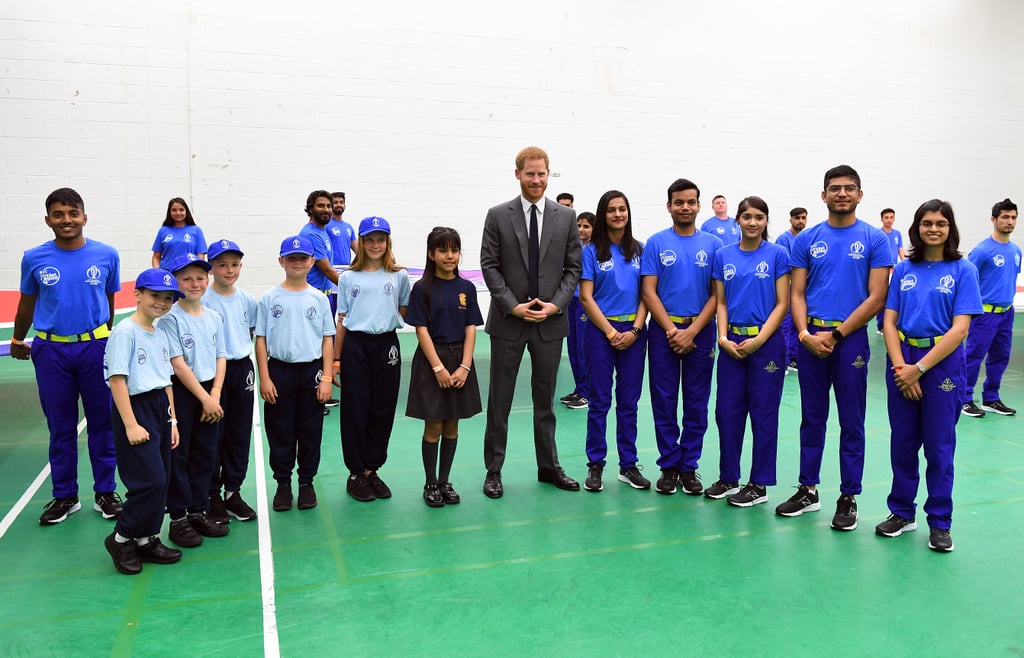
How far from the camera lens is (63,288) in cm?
410

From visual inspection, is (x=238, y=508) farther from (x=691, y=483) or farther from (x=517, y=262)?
(x=691, y=483)

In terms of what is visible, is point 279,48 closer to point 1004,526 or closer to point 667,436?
point 667,436

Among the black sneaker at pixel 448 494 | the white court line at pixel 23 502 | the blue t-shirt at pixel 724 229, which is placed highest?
the blue t-shirt at pixel 724 229

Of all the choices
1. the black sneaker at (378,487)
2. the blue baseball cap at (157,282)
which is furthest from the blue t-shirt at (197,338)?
the black sneaker at (378,487)

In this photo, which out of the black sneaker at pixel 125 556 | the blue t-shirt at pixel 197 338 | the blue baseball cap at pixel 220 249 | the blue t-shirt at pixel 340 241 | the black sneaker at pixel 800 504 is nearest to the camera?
the black sneaker at pixel 125 556

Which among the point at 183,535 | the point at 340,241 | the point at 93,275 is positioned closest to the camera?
the point at 183,535

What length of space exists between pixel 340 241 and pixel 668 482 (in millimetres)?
4477

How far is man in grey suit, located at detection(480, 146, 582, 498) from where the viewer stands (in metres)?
4.57

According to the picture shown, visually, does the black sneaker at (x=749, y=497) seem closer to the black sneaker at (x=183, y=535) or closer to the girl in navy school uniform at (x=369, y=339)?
the girl in navy school uniform at (x=369, y=339)

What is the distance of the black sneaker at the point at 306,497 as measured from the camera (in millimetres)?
4469

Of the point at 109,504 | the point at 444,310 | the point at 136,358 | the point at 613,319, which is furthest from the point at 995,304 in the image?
the point at 109,504

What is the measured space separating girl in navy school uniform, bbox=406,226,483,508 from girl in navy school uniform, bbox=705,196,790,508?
1443 mm

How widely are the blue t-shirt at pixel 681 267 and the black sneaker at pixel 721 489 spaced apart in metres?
1.05

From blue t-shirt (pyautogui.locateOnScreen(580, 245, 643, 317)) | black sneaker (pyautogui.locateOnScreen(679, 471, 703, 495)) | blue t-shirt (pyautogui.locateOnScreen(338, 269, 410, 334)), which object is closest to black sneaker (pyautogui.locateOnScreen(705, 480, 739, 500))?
black sneaker (pyautogui.locateOnScreen(679, 471, 703, 495))
